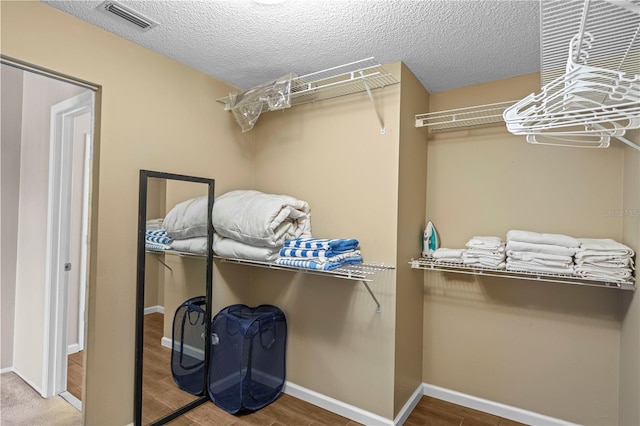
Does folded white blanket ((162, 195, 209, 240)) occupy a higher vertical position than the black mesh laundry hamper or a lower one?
higher

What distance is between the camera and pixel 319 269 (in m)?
1.74

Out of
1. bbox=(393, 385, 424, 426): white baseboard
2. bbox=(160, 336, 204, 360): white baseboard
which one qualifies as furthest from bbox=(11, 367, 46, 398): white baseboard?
bbox=(393, 385, 424, 426): white baseboard

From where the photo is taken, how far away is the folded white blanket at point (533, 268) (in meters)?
1.75

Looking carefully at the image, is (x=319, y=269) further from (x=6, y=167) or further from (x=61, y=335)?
(x=6, y=167)

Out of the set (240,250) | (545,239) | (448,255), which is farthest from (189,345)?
(545,239)

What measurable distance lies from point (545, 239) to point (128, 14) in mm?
2410

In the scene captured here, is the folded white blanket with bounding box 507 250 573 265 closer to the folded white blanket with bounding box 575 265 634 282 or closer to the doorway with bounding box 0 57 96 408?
the folded white blanket with bounding box 575 265 634 282

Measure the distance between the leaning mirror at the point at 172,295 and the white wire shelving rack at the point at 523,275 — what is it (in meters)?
1.43

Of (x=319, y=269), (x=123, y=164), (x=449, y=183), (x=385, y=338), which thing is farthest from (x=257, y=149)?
(x=385, y=338)

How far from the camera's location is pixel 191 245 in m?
2.19

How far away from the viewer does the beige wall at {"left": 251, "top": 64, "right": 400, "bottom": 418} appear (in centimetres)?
201

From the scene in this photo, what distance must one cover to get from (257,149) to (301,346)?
1.51 metres

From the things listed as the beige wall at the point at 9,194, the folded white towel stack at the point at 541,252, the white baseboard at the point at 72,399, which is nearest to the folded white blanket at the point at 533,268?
the folded white towel stack at the point at 541,252

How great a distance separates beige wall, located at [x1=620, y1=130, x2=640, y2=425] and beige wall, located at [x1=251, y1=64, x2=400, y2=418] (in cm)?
114
